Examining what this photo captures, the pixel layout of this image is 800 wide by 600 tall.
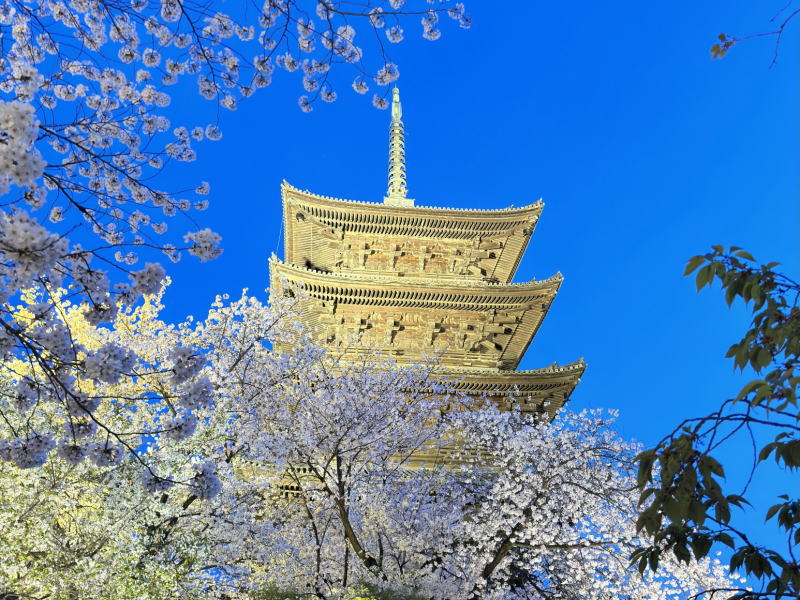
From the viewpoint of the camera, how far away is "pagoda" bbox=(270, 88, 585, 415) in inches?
770

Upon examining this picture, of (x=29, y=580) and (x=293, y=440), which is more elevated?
(x=293, y=440)

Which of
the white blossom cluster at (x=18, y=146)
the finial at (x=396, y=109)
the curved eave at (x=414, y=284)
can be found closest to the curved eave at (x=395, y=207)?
the curved eave at (x=414, y=284)

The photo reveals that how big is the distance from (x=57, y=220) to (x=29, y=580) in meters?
6.11

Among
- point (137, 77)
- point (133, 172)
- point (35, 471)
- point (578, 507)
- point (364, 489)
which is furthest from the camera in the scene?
point (578, 507)

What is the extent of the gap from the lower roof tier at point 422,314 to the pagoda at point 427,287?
3 cm

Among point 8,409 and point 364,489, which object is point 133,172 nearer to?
point 8,409

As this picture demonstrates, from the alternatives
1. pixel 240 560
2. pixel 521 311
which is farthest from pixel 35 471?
pixel 521 311

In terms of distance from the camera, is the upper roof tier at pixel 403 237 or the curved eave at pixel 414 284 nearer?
the curved eave at pixel 414 284

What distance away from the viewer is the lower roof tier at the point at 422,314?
1978 centimetres

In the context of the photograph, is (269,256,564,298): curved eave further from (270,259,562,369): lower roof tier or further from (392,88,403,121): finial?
(392,88,403,121): finial

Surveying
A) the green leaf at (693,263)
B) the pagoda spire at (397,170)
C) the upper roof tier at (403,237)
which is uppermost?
the pagoda spire at (397,170)

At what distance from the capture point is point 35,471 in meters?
9.43

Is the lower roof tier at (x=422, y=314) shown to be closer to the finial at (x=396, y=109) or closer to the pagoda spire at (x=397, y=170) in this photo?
the pagoda spire at (x=397, y=170)

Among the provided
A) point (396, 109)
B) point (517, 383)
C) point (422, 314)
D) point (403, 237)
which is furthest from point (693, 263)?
point (396, 109)
